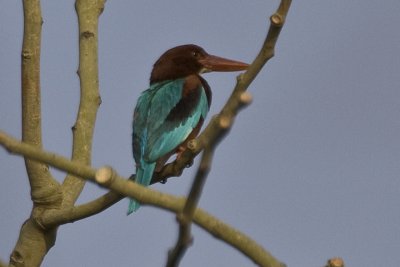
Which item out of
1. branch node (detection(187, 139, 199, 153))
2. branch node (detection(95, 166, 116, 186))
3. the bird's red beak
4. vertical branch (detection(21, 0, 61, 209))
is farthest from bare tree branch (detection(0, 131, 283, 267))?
the bird's red beak

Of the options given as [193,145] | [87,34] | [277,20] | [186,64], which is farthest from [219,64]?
[277,20]

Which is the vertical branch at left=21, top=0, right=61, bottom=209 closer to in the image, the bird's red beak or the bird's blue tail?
the bird's blue tail

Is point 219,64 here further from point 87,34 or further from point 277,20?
point 277,20

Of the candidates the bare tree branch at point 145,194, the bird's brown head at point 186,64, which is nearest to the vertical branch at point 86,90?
the bird's brown head at point 186,64

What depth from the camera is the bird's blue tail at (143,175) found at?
500 centimetres

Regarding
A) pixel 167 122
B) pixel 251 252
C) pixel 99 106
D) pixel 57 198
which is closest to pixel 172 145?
pixel 167 122

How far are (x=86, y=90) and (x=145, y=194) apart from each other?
261 centimetres

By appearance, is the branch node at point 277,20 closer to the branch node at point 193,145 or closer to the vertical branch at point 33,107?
the branch node at point 193,145

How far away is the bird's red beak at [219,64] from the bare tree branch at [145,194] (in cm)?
400

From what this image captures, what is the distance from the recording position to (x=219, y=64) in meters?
6.76

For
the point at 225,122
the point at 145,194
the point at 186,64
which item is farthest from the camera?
the point at 186,64

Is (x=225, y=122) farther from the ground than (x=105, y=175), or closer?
farther from the ground

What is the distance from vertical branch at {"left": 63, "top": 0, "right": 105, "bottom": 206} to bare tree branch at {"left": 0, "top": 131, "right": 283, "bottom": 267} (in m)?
2.10

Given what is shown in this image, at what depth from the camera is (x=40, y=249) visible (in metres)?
4.58
